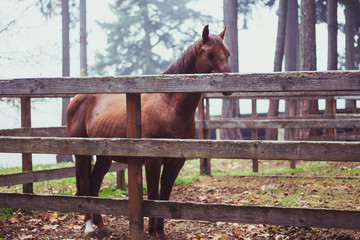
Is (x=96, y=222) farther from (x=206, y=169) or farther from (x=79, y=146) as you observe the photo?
(x=206, y=169)

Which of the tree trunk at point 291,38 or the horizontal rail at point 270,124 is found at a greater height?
the tree trunk at point 291,38

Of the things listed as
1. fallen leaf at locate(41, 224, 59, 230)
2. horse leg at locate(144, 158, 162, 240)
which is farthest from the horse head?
fallen leaf at locate(41, 224, 59, 230)

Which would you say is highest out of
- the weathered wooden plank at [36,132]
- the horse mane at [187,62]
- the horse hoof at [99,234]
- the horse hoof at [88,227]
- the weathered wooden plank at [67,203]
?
the horse mane at [187,62]

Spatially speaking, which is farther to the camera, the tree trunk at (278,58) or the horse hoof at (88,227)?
the tree trunk at (278,58)

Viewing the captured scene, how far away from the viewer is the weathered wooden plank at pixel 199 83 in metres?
3.12

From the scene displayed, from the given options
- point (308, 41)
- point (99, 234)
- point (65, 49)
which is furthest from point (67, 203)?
point (65, 49)

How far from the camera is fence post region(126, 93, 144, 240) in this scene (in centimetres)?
361

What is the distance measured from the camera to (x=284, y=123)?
8.55 metres

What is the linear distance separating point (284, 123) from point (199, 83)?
18.4 ft

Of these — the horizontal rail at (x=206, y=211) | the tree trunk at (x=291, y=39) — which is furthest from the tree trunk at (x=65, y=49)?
the horizontal rail at (x=206, y=211)

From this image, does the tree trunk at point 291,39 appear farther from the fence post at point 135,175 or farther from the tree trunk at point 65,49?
the fence post at point 135,175

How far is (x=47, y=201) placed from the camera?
402 cm

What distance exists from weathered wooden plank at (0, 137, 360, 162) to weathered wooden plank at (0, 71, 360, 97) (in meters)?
0.47

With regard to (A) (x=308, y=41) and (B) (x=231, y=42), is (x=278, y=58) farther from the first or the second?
(A) (x=308, y=41)
